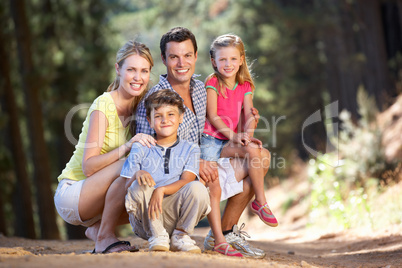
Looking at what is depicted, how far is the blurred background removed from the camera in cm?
994

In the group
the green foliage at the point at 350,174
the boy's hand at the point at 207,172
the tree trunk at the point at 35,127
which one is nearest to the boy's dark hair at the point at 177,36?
the boy's hand at the point at 207,172

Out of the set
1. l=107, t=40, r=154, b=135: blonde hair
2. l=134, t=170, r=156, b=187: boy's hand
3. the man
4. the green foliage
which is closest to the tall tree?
the green foliage

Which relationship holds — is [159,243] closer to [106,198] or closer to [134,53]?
[106,198]

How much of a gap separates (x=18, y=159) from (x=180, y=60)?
10.3 m

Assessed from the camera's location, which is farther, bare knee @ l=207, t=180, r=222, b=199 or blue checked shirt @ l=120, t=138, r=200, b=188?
bare knee @ l=207, t=180, r=222, b=199

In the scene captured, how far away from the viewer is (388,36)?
55.5ft

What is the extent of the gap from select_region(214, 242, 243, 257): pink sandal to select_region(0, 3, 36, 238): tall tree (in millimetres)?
9521

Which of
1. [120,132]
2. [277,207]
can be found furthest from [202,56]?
[120,132]

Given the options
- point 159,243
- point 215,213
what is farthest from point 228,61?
point 159,243

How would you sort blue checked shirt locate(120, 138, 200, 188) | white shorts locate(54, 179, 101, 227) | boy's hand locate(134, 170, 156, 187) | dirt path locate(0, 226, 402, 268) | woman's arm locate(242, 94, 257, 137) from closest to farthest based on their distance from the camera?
dirt path locate(0, 226, 402, 268)
boy's hand locate(134, 170, 156, 187)
blue checked shirt locate(120, 138, 200, 188)
white shorts locate(54, 179, 101, 227)
woman's arm locate(242, 94, 257, 137)

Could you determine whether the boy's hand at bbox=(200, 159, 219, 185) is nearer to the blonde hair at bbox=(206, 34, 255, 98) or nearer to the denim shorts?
the denim shorts

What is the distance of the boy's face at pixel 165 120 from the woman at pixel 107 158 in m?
0.12

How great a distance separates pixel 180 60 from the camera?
484 cm

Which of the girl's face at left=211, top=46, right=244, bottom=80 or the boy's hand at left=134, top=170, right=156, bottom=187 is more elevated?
the girl's face at left=211, top=46, right=244, bottom=80
